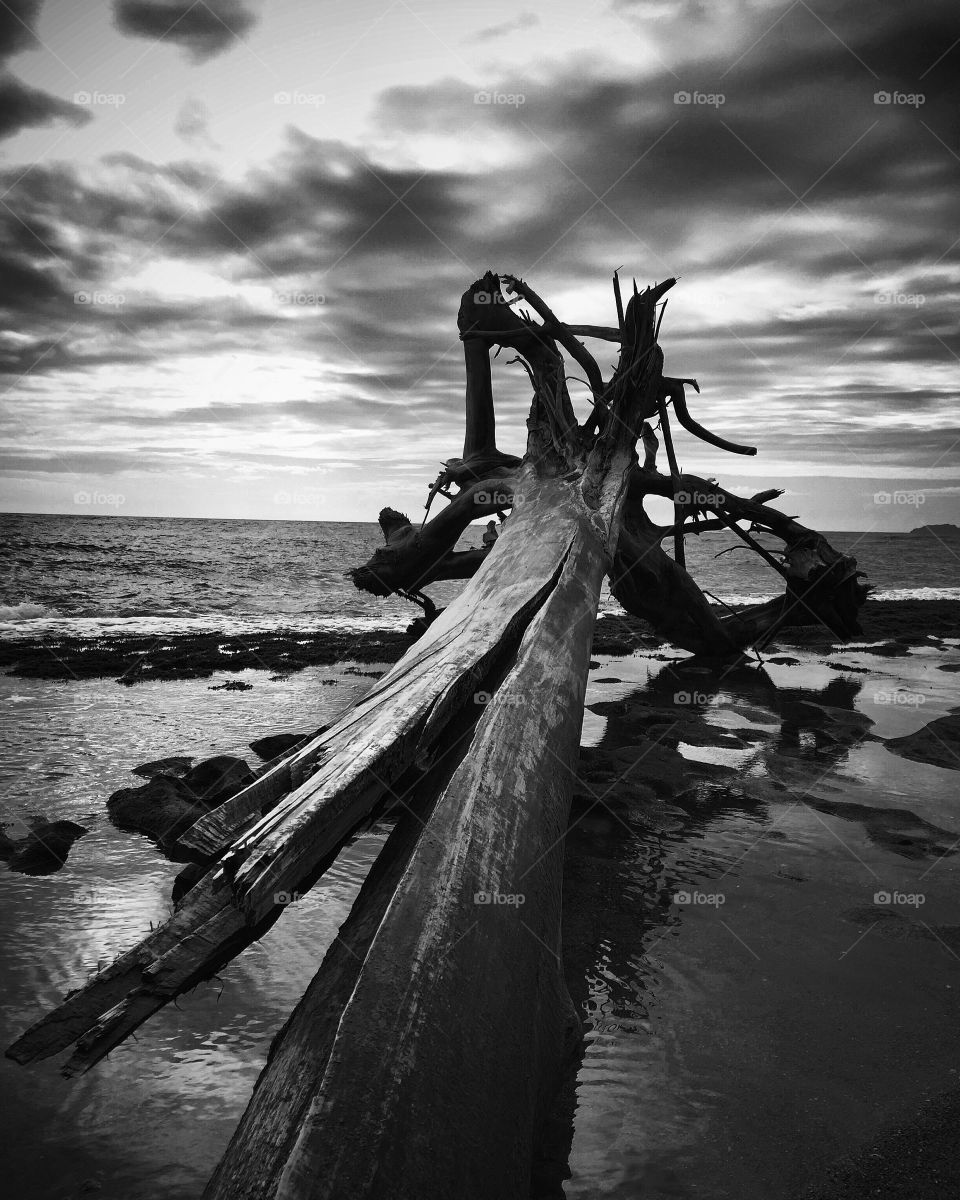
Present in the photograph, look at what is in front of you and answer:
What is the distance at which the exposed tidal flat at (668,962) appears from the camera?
2246mm

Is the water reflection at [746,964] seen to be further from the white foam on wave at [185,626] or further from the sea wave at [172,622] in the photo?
the sea wave at [172,622]

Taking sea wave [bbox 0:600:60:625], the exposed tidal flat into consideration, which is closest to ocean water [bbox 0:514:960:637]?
sea wave [bbox 0:600:60:625]

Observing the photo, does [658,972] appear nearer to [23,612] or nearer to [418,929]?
[418,929]

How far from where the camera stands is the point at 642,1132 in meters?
2.31

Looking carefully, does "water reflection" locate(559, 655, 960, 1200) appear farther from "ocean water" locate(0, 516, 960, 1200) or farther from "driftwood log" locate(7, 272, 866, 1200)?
"driftwood log" locate(7, 272, 866, 1200)

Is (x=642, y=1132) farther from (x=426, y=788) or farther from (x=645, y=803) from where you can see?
(x=645, y=803)

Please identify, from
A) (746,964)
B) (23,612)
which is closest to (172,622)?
(23,612)

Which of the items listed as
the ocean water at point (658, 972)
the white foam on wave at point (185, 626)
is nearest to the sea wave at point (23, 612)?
the white foam on wave at point (185, 626)

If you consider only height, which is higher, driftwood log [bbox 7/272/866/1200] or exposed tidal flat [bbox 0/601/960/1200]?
driftwood log [bbox 7/272/866/1200]

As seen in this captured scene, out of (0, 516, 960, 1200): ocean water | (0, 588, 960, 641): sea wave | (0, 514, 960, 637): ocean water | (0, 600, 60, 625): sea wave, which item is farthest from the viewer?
(0, 514, 960, 637): ocean water

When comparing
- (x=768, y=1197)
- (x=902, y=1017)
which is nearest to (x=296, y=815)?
(x=768, y=1197)

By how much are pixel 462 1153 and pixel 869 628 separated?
16.3m

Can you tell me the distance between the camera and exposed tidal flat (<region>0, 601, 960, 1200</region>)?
88.4 inches

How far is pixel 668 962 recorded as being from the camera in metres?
3.26
